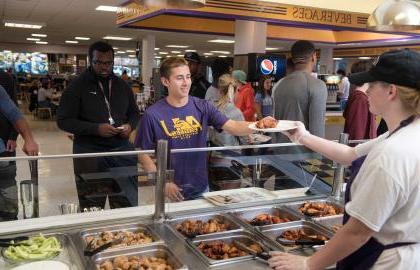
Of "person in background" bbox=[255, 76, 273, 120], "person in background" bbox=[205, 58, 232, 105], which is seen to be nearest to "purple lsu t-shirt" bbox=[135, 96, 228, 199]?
"person in background" bbox=[205, 58, 232, 105]

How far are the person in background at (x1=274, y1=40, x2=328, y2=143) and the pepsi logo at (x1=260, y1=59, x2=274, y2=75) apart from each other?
112 inches

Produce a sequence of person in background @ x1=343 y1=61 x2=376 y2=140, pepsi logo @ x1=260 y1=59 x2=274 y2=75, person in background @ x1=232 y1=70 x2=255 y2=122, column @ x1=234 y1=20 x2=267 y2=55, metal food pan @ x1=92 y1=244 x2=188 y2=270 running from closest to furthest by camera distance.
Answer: metal food pan @ x1=92 y1=244 x2=188 y2=270 < person in background @ x1=343 y1=61 x2=376 y2=140 < person in background @ x1=232 y1=70 x2=255 y2=122 < pepsi logo @ x1=260 y1=59 x2=274 y2=75 < column @ x1=234 y1=20 x2=267 y2=55

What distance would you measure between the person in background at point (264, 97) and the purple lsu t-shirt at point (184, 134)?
3589 mm

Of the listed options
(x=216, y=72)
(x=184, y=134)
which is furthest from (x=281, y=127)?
(x=216, y=72)

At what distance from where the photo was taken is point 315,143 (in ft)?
6.68

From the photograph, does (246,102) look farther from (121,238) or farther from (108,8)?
(108,8)

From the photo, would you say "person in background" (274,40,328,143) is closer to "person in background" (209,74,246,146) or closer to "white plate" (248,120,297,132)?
"person in background" (209,74,246,146)

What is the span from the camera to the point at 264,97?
20.8 feet

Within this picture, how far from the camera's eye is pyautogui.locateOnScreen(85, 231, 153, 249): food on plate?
1.75m

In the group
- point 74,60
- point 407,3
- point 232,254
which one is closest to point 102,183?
point 232,254

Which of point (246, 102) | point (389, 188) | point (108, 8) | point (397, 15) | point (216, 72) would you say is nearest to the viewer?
point (389, 188)

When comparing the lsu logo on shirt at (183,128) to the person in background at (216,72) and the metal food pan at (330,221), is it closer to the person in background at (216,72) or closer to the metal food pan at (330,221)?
the metal food pan at (330,221)

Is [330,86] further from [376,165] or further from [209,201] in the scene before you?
[376,165]

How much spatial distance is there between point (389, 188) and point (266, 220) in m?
0.98
